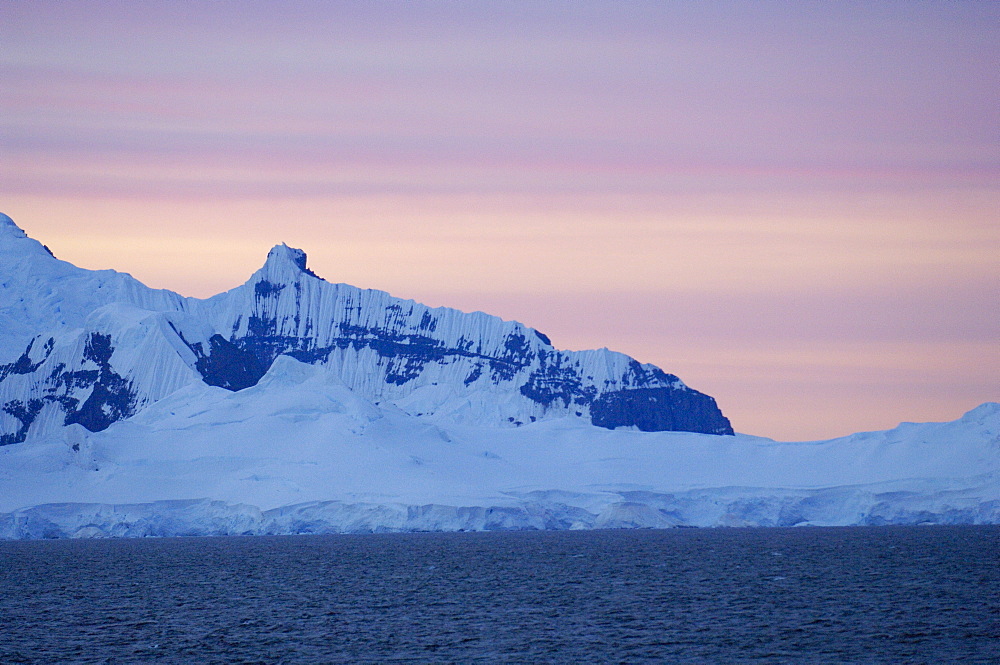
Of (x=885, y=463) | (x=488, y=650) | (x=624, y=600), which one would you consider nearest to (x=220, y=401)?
(x=885, y=463)

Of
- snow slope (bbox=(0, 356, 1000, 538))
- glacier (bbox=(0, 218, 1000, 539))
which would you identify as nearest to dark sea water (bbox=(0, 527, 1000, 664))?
glacier (bbox=(0, 218, 1000, 539))

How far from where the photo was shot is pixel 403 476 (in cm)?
14862

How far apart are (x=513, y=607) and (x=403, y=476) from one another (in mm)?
84785

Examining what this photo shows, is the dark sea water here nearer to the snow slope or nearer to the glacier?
the glacier

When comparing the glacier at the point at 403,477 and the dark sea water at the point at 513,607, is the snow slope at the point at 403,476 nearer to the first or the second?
the glacier at the point at 403,477

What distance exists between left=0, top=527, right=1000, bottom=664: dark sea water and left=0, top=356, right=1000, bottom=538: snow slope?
3472 centimetres

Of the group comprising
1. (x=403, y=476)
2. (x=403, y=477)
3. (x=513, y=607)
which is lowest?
(x=513, y=607)

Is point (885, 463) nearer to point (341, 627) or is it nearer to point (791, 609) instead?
point (791, 609)

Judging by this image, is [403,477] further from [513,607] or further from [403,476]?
[513,607]

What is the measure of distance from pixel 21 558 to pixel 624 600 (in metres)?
64.6

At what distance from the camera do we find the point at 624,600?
67438 mm

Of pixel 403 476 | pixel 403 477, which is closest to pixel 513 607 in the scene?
pixel 403 477

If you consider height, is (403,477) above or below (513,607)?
above

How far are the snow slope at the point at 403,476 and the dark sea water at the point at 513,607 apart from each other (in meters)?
34.7
